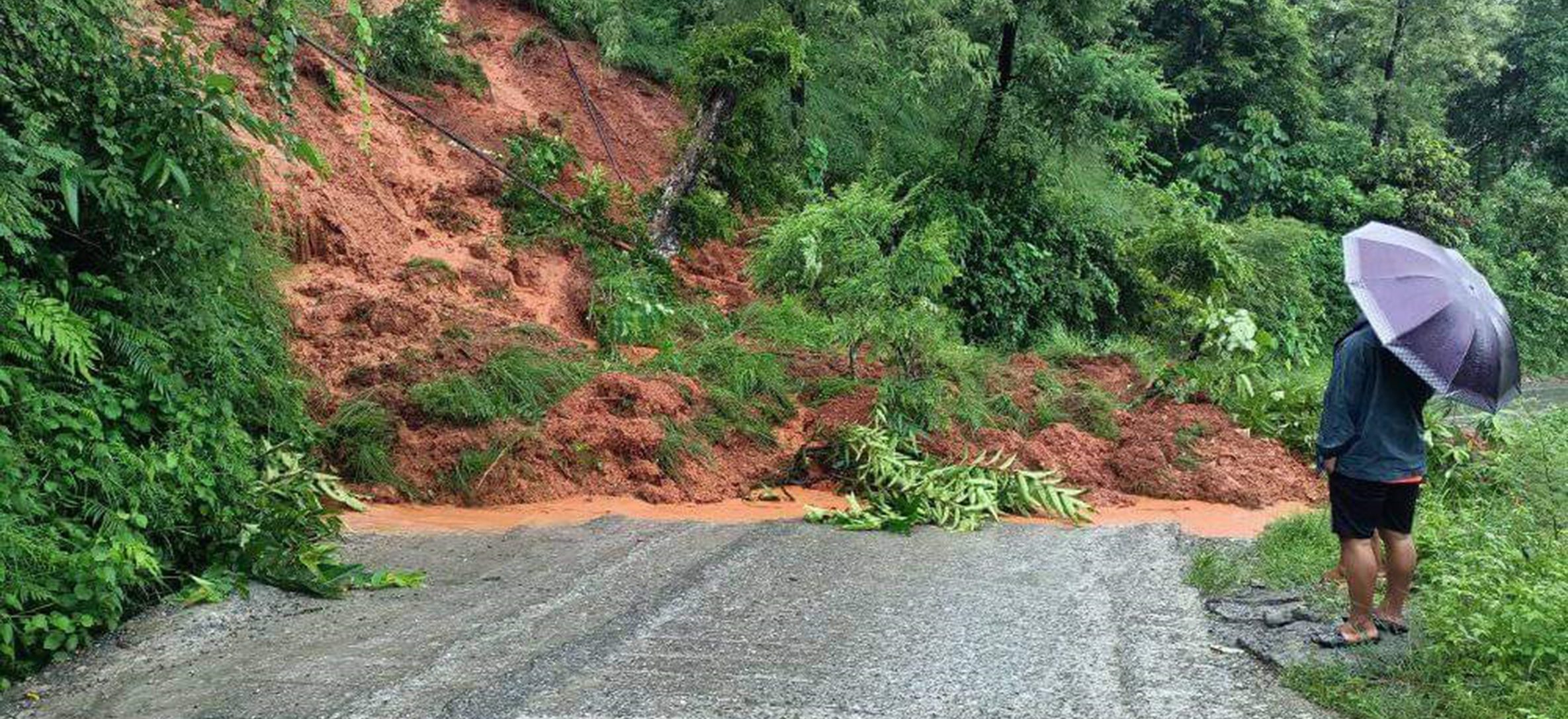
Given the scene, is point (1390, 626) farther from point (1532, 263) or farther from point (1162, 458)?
point (1532, 263)

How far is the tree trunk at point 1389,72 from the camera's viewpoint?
25.6 m

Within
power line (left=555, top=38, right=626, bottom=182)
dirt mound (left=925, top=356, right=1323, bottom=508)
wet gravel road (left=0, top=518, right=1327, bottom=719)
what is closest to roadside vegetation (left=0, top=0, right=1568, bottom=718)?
dirt mound (left=925, top=356, right=1323, bottom=508)

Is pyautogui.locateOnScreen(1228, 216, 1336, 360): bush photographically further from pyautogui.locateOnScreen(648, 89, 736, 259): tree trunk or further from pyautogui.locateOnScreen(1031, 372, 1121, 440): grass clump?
pyautogui.locateOnScreen(648, 89, 736, 259): tree trunk

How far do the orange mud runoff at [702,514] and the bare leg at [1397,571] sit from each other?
9.64 feet

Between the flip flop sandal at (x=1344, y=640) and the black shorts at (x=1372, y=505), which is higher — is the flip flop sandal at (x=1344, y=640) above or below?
below

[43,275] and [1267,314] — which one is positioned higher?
[43,275]

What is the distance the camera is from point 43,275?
211 inches

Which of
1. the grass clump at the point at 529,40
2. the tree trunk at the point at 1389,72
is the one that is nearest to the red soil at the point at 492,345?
the grass clump at the point at 529,40

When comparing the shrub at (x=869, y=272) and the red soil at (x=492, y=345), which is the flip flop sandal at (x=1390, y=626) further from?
the shrub at (x=869, y=272)

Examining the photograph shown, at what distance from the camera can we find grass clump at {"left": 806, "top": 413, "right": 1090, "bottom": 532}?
807 cm

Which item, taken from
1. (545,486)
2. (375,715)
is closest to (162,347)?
(375,715)

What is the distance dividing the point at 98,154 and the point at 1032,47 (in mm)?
12443

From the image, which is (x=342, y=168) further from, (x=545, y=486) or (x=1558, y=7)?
(x=1558, y=7)

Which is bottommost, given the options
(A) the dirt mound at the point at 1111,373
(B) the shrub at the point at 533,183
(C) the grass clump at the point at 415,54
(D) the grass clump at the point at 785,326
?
(A) the dirt mound at the point at 1111,373
